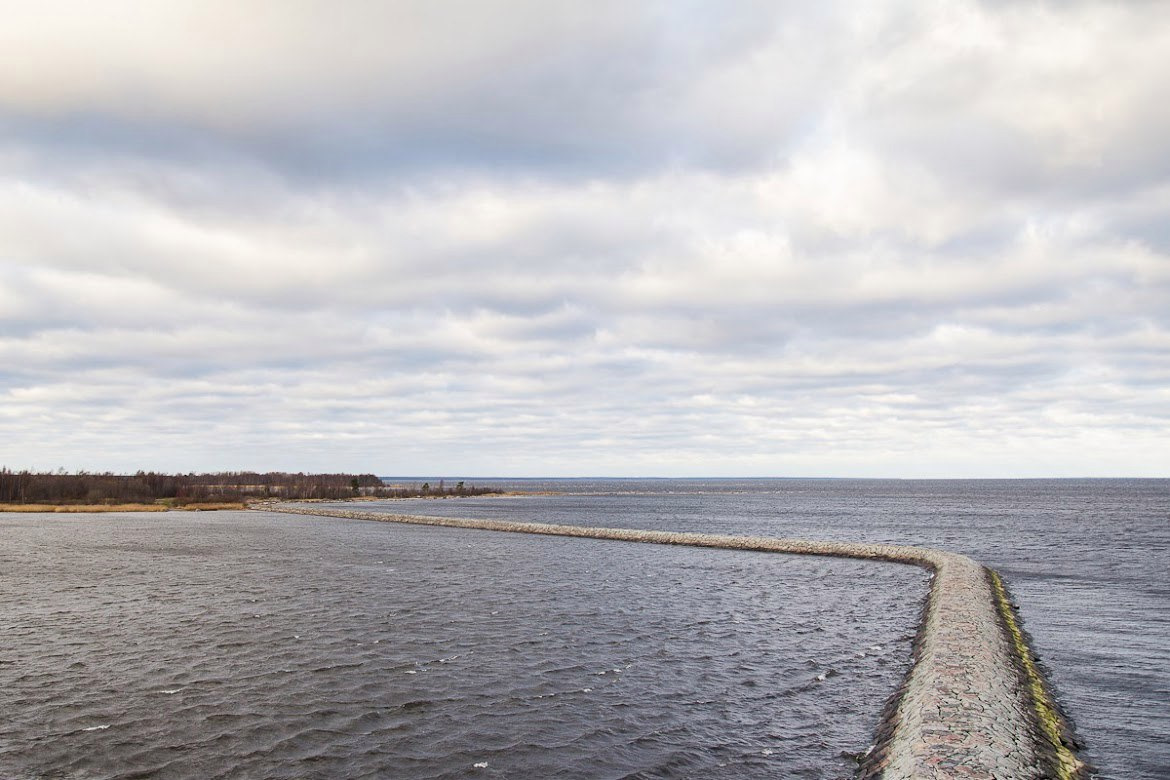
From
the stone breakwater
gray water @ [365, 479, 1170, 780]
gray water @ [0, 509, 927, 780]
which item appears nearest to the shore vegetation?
gray water @ [365, 479, 1170, 780]

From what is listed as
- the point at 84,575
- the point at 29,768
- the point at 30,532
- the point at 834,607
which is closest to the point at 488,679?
the point at 29,768

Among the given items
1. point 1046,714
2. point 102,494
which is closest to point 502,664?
point 1046,714

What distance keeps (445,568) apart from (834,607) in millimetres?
23605

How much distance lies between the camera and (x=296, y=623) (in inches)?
1084

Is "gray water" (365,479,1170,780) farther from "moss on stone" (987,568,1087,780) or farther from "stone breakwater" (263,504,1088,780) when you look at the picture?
"stone breakwater" (263,504,1088,780)

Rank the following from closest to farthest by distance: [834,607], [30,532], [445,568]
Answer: [834,607] < [445,568] < [30,532]

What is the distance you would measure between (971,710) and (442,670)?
13769 mm

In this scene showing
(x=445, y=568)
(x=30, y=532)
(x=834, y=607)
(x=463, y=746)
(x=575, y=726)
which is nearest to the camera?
(x=463, y=746)

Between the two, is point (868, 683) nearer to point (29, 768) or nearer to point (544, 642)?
point (544, 642)

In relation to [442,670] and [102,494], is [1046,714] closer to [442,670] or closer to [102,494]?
[442,670]

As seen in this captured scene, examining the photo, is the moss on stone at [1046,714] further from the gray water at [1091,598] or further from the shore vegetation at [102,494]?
the shore vegetation at [102,494]

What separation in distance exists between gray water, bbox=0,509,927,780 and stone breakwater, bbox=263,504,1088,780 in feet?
3.41

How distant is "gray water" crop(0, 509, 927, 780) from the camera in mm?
14805

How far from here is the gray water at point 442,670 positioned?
48.6 ft
